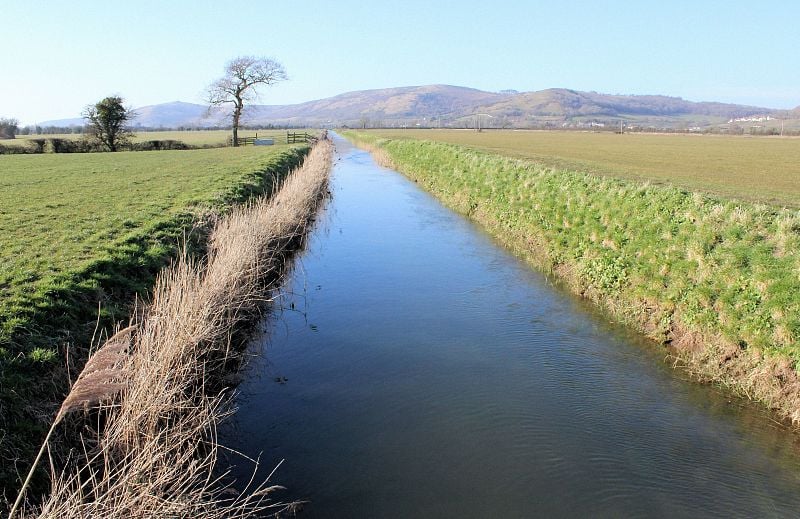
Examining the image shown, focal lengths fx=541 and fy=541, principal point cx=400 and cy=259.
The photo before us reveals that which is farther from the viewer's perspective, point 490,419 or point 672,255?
point 672,255

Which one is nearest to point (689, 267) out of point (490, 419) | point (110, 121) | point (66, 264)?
point (490, 419)

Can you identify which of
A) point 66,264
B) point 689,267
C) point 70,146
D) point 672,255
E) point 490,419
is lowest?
point 490,419

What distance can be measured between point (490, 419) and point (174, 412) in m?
4.05

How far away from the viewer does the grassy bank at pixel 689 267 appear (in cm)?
808

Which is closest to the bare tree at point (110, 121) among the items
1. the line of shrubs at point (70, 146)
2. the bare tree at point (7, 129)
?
the line of shrubs at point (70, 146)

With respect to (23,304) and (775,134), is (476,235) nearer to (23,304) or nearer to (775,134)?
(23,304)

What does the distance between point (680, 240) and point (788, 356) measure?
408 cm

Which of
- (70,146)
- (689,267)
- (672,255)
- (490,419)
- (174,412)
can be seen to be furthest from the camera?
(70,146)

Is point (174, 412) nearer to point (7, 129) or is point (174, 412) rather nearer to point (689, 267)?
point (689, 267)

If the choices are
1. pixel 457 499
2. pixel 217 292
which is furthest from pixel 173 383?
pixel 457 499

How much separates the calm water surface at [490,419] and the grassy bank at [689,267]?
22.0 inches

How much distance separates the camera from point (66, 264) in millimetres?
9516

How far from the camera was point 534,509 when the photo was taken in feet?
18.7

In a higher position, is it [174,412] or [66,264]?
[66,264]
